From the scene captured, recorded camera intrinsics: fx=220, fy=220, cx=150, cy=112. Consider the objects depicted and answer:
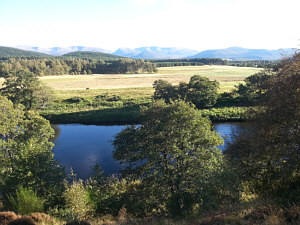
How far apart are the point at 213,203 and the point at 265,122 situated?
5.83 meters

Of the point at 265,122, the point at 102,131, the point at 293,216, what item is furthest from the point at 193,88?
the point at 293,216

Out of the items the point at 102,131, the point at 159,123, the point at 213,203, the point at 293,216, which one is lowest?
the point at 102,131

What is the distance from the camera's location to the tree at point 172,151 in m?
16.7

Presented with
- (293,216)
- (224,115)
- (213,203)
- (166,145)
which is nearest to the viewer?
(293,216)

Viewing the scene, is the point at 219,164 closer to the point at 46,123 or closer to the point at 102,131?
the point at 46,123

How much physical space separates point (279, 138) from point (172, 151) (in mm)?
7559

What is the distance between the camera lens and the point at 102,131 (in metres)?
49.2

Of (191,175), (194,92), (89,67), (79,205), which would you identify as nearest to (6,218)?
(79,205)

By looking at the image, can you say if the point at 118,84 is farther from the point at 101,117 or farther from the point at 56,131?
the point at 56,131

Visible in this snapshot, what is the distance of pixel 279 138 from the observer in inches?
511

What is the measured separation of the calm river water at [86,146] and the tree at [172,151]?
7874 mm

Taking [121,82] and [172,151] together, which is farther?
[121,82]

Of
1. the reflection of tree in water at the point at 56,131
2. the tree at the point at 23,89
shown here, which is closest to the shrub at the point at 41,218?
the reflection of tree in water at the point at 56,131

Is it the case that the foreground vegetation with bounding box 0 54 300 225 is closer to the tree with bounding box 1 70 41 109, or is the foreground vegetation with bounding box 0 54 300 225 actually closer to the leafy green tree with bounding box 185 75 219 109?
the tree with bounding box 1 70 41 109
